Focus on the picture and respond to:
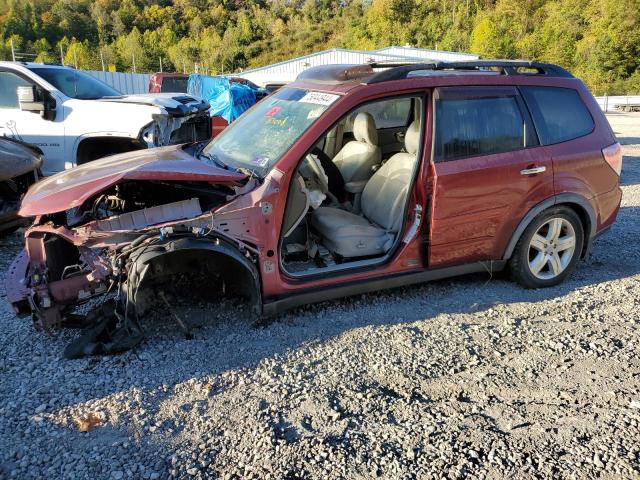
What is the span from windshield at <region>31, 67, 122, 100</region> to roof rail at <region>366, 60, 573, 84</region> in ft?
18.0

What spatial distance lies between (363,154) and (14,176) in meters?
3.80

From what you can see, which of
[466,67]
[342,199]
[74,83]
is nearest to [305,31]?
[74,83]

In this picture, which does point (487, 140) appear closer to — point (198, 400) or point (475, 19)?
point (198, 400)

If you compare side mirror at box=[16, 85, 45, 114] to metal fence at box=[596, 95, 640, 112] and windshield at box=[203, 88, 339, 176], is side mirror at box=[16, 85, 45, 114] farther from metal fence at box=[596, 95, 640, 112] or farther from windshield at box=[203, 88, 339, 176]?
metal fence at box=[596, 95, 640, 112]

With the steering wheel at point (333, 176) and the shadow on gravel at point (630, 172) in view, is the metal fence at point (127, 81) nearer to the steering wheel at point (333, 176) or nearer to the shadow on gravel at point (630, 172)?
the shadow on gravel at point (630, 172)

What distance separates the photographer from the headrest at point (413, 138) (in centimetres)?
426

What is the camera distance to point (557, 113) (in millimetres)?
4582

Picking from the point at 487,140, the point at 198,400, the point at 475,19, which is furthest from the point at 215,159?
the point at 475,19

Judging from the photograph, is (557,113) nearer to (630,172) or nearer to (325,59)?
(630,172)

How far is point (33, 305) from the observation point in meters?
3.29

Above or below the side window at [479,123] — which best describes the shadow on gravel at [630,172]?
below

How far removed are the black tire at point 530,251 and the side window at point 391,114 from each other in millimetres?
1481

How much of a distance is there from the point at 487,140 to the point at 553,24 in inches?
2831

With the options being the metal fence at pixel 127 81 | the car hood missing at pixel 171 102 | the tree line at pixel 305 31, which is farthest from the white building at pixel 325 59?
the car hood missing at pixel 171 102
